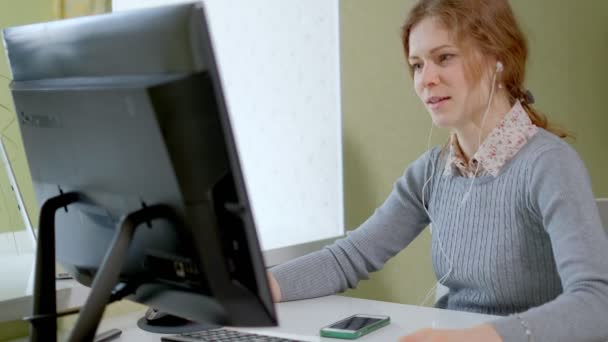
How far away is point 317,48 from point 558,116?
0.88m

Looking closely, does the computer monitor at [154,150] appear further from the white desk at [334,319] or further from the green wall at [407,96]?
the green wall at [407,96]

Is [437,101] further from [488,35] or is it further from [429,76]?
[488,35]

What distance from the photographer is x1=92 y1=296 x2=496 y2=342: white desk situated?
52.8 inches

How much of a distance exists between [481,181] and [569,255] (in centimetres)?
34

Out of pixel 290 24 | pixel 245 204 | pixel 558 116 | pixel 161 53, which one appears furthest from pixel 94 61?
pixel 558 116

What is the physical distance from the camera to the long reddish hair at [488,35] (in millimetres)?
1565

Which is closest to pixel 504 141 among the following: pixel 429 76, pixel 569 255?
pixel 429 76

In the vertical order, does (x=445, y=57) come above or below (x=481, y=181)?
above

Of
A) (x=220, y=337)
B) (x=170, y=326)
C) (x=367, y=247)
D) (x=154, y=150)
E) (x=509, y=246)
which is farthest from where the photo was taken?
(x=367, y=247)

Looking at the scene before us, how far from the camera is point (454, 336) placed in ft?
3.66

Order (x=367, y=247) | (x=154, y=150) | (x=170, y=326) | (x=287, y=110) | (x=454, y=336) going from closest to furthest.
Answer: (x=154, y=150) < (x=454, y=336) < (x=170, y=326) < (x=367, y=247) < (x=287, y=110)

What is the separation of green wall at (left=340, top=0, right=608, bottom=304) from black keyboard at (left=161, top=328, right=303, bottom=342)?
4.65ft

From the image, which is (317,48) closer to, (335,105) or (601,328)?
(335,105)

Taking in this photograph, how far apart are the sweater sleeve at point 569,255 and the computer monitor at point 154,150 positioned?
0.53 meters
